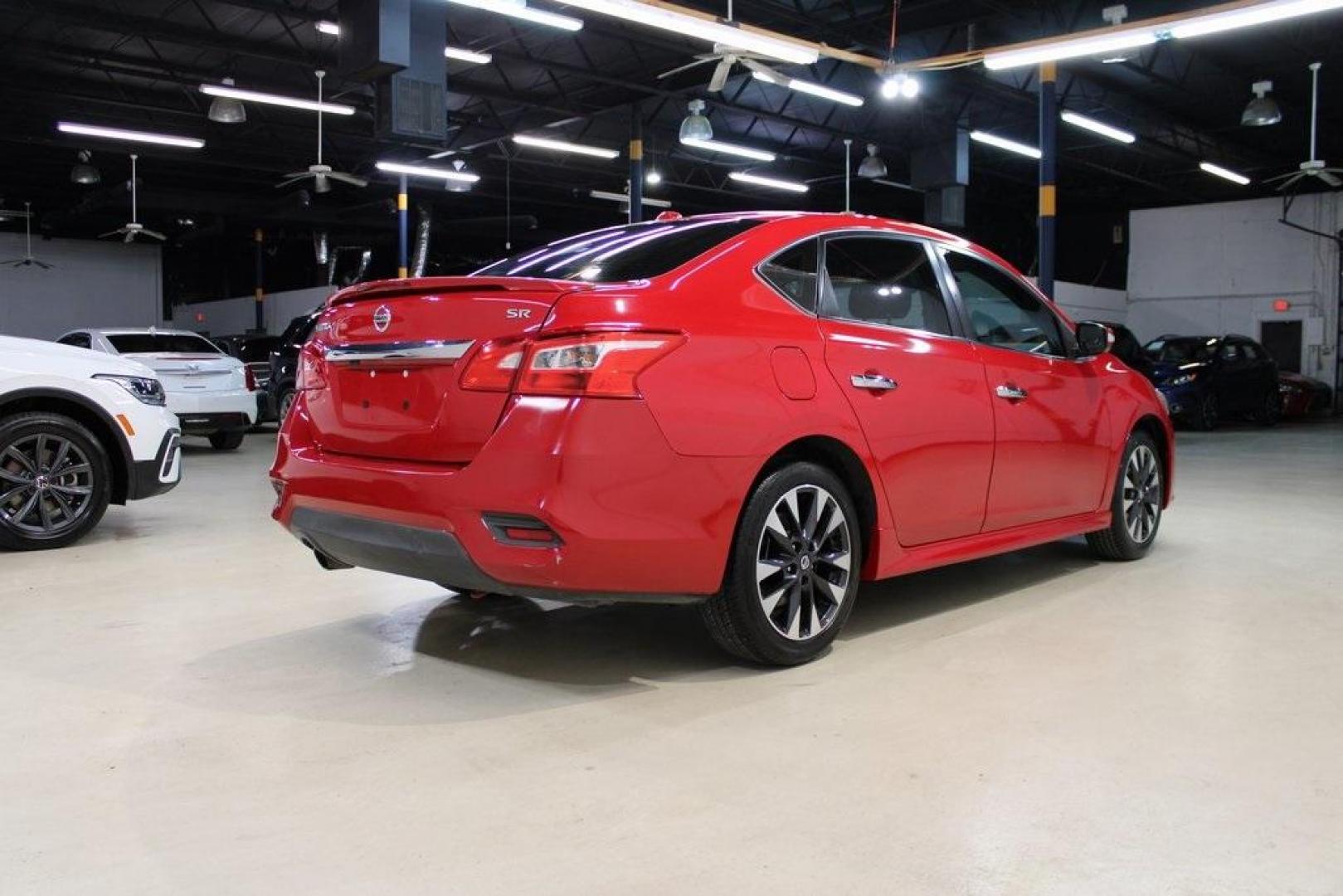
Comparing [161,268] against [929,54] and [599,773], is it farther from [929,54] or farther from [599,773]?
[599,773]

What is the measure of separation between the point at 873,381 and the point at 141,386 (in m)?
4.18

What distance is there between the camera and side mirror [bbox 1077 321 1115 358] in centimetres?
425

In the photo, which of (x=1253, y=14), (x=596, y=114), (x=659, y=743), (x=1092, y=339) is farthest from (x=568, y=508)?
(x=596, y=114)

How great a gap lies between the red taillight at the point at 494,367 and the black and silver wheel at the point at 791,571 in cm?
76

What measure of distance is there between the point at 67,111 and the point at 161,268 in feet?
49.4

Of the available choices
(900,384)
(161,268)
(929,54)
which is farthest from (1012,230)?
(900,384)

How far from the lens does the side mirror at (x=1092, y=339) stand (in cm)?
425

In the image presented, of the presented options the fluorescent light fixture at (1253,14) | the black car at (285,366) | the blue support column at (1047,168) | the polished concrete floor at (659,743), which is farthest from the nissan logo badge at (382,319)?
the black car at (285,366)

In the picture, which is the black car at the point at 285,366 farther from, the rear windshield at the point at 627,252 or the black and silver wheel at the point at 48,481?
the rear windshield at the point at 627,252

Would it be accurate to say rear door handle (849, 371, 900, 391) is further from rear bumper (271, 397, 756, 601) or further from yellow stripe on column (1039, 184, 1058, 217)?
yellow stripe on column (1039, 184, 1058, 217)

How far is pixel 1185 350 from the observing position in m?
14.9

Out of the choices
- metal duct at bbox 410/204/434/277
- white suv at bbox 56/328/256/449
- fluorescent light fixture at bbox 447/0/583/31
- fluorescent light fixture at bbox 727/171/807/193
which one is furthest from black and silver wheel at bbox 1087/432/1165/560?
metal duct at bbox 410/204/434/277

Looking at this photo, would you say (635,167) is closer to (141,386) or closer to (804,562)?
(141,386)

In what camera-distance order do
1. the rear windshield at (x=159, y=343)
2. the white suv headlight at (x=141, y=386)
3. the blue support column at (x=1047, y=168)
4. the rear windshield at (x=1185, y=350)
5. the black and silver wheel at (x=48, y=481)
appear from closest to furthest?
1. the black and silver wheel at (x=48, y=481)
2. the white suv headlight at (x=141, y=386)
3. the rear windshield at (x=159, y=343)
4. the blue support column at (x=1047, y=168)
5. the rear windshield at (x=1185, y=350)
